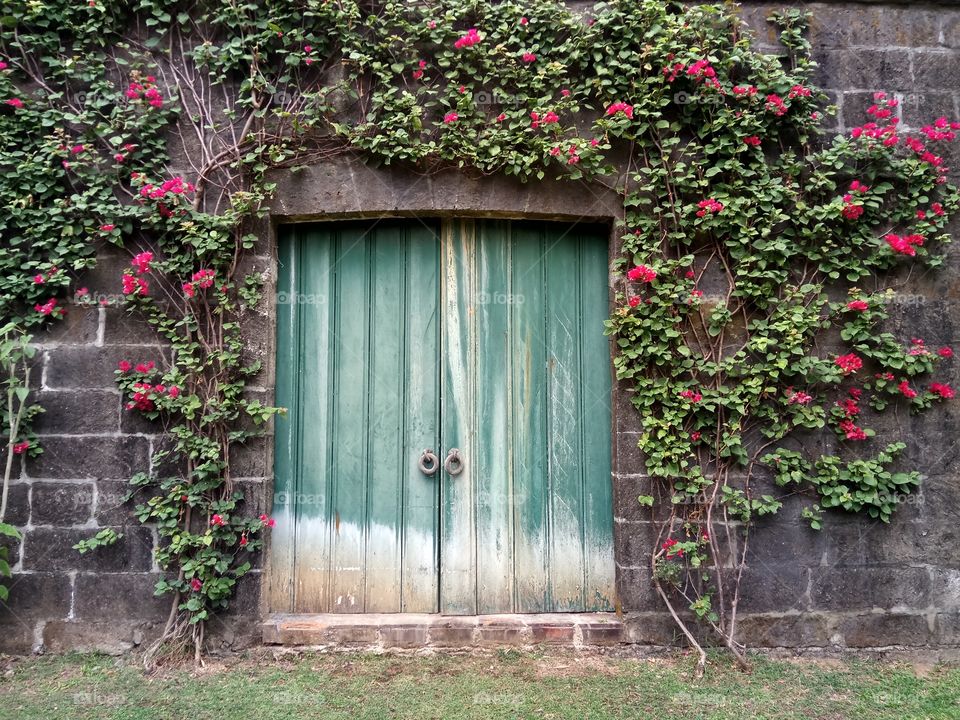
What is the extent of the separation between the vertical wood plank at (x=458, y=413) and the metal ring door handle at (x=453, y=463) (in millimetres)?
27

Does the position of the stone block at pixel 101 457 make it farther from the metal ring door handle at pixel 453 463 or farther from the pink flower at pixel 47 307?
the metal ring door handle at pixel 453 463

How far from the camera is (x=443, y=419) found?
3.38 metres

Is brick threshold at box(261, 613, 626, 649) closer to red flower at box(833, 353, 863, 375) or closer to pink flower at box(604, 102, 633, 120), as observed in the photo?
red flower at box(833, 353, 863, 375)

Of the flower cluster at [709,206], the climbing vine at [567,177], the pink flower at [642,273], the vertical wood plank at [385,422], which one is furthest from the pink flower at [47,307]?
the flower cluster at [709,206]

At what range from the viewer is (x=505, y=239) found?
11.4ft

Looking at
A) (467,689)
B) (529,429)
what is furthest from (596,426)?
(467,689)

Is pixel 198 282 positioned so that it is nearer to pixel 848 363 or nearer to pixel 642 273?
pixel 642 273

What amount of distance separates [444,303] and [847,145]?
219 centimetres

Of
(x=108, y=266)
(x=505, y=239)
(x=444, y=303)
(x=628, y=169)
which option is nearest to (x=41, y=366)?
(x=108, y=266)

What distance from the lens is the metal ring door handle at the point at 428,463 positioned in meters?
3.35

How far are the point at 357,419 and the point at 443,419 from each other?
1.49 ft

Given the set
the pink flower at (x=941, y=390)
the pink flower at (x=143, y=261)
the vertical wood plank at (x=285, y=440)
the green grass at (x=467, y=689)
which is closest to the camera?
the green grass at (x=467, y=689)

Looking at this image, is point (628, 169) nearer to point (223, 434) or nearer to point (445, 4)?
point (445, 4)

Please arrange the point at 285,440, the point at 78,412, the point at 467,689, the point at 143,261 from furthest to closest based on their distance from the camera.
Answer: the point at 285,440 → the point at 78,412 → the point at 143,261 → the point at 467,689
